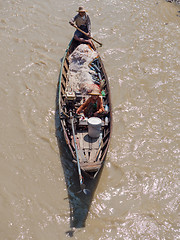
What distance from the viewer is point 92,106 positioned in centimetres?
746

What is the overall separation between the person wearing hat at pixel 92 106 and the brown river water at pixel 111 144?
1.11 metres

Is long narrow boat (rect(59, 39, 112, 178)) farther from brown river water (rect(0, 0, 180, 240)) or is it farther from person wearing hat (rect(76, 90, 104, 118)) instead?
brown river water (rect(0, 0, 180, 240))

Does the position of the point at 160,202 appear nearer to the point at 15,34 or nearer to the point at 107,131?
the point at 107,131

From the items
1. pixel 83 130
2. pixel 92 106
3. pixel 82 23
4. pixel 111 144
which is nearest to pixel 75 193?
pixel 83 130

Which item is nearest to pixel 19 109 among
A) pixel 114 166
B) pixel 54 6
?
pixel 114 166

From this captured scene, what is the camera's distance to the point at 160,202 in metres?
6.11

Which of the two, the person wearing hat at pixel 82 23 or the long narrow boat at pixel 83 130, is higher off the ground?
the person wearing hat at pixel 82 23

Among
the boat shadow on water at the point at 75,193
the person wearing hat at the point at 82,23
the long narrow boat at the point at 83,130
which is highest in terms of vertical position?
the person wearing hat at the point at 82,23

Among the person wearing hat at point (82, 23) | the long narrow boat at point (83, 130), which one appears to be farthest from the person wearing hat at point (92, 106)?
the person wearing hat at point (82, 23)

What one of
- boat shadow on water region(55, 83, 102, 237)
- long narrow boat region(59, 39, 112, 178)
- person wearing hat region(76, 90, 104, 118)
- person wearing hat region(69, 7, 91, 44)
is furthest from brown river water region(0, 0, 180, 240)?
person wearing hat region(69, 7, 91, 44)

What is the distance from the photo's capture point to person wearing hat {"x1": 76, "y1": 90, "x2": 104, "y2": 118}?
7.03m

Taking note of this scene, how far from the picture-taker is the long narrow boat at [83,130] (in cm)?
580

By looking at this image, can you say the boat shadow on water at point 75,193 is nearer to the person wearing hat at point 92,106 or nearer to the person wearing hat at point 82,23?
the person wearing hat at point 92,106

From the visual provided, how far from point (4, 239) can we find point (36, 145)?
114 inches
